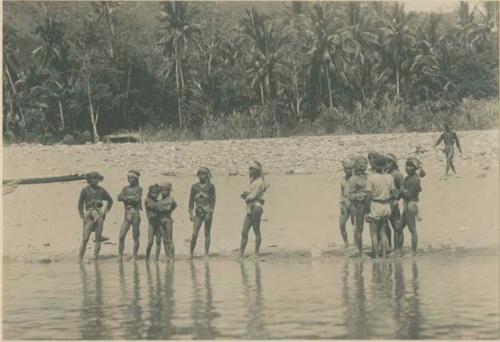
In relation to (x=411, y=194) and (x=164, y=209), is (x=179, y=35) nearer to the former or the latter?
(x=164, y=209)

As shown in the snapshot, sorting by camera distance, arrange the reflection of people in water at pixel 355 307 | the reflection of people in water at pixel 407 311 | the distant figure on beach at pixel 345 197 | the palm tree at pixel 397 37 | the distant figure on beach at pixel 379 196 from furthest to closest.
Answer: the palm tree at pixel 397 37 < the distant figure on beach at pixel 345 197 < the distant figure on beach at pixel 379 196 < the reflection of people in water at pixel 355 307 < the reflection of people in water at pixel 407 311

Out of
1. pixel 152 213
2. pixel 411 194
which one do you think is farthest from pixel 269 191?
pixel 411 194

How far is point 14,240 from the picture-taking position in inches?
651

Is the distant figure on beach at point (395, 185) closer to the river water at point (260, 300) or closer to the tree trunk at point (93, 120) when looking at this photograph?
the river water at point (260, 300)

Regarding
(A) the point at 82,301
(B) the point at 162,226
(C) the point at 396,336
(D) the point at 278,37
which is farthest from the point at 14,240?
(D) the point at 278,37

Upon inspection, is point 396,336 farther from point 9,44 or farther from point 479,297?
point 9,44

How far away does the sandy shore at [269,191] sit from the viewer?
15742mm

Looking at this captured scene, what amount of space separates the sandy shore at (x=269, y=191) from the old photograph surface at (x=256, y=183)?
7cm

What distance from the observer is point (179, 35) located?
37406 millimetres

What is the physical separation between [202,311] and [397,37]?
26596 millimetres

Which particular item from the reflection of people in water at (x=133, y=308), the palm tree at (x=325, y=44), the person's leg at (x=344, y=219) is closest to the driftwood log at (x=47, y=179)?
the reflection of people in water at (x=133, y=308)

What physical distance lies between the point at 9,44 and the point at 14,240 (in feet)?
53.5

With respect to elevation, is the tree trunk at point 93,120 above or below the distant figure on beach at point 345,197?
above

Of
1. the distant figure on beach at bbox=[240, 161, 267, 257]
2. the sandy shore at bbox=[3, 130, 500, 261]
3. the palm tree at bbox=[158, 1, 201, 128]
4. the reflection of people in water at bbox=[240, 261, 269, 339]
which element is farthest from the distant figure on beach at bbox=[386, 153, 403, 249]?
the palm tree at bbox=[158, 1, 201, 128]
